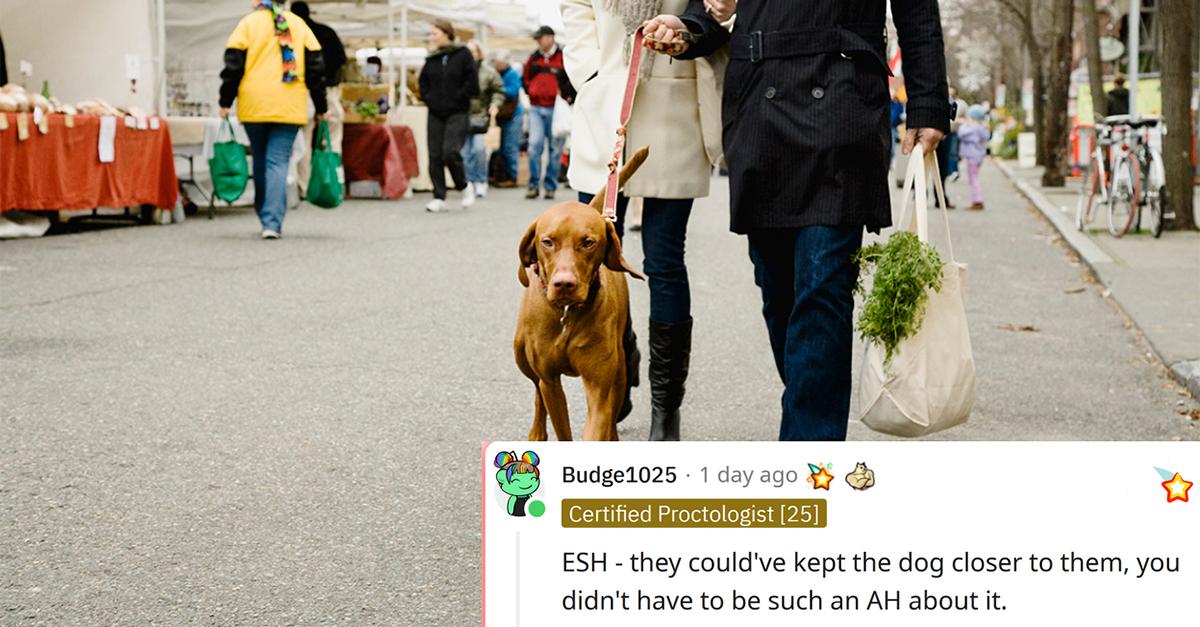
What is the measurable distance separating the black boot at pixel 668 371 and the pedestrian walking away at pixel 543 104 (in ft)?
48.3

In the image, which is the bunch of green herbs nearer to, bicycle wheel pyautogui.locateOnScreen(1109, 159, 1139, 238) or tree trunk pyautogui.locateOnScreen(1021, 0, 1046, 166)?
bicycle wheel pyautogui.locateOnScreen(1109, 159, 1139, 238)

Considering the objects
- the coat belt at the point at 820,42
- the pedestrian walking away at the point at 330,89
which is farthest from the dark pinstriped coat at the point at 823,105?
the pedestrian walking away at the point at 330,89

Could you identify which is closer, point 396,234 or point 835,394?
point 835,394

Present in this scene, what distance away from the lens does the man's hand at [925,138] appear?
4.01 metres

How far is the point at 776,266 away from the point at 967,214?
1487 cm

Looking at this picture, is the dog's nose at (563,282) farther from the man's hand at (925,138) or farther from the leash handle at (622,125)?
the man's hand at (925,138)

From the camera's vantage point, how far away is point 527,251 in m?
3.89

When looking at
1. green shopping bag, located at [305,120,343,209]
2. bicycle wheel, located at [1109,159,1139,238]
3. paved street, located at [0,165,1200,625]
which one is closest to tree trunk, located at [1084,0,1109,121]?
bicycle wheel, located at [1109,159,1139,238]

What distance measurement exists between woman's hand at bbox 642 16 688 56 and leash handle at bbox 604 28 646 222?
2.4 inches

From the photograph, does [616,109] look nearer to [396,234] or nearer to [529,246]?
[529,246]

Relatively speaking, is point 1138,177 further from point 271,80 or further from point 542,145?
point 542,145

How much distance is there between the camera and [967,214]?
1861cm

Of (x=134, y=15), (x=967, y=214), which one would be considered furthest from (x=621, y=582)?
(x=967, y=214)

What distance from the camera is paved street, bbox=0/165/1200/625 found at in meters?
3.90
